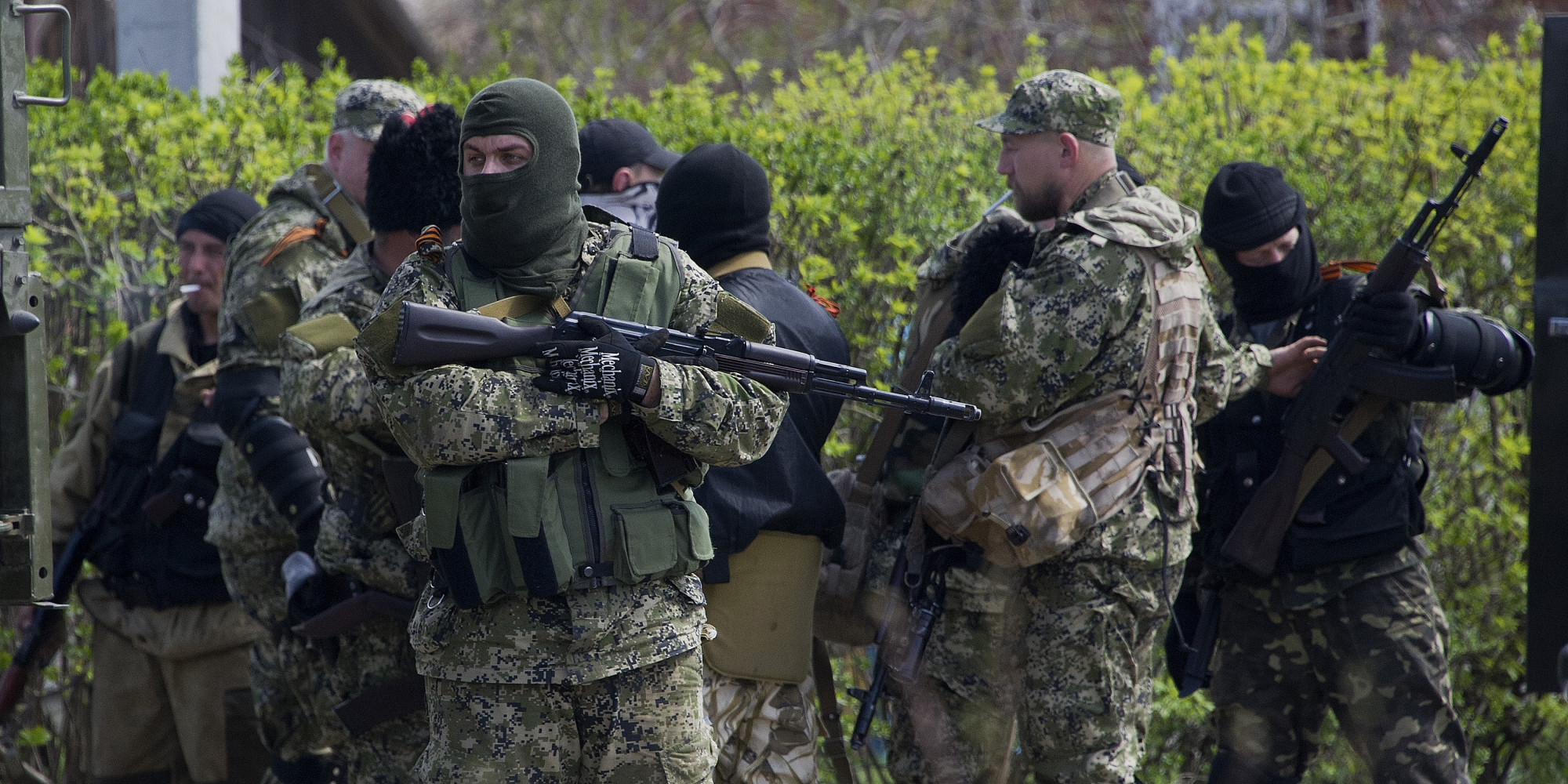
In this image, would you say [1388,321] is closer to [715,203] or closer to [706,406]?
[715,203]

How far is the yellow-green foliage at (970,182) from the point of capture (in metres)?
5.07

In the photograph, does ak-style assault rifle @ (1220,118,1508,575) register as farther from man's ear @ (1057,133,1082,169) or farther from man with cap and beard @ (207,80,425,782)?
man with cap and beard @ (207,80,425,782)

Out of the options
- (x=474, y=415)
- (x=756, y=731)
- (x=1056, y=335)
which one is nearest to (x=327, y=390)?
(x=474, y=415)

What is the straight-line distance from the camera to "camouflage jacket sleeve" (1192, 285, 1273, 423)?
390cm

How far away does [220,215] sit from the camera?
15.0 ft

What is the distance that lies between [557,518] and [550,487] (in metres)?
0.06

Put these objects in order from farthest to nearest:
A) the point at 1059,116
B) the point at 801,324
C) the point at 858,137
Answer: the point at 858,137 < the point at 1059,116 < the point at 801,324

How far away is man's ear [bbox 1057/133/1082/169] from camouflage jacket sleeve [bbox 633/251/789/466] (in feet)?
4.14

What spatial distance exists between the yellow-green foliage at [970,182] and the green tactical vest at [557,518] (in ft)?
6.42

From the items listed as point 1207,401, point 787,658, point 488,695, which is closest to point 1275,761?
point 1207,401

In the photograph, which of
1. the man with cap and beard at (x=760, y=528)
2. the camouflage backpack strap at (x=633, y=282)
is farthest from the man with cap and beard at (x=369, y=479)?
the camouflage backpack strap at (x=633, y=282)

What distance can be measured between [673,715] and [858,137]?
3307 mm

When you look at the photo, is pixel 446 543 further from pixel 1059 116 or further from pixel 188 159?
pixel 188 159

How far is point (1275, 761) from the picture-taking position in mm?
4293
